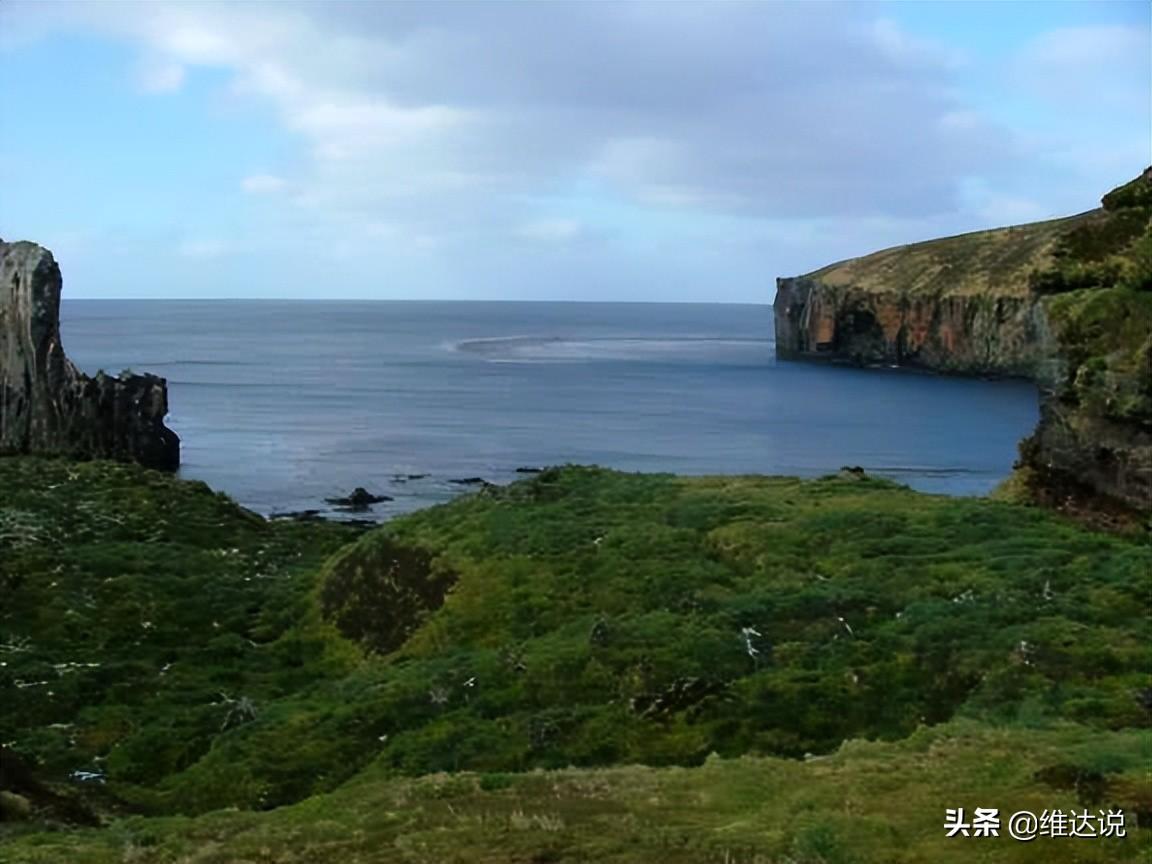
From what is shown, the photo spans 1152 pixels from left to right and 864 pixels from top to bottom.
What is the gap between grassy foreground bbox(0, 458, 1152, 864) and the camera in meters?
14.4

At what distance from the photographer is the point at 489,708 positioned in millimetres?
24562

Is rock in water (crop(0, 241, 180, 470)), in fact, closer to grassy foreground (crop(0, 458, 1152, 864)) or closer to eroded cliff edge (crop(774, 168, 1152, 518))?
grassy foreground (crop(0, 458, 1152, 864))

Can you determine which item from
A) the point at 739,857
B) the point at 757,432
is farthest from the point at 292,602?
the point at 757,432

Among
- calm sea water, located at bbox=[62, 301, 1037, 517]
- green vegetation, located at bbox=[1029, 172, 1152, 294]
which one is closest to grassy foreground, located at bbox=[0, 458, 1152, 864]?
green vegetation, located at bbox=[1029, 172, 1152, 294]

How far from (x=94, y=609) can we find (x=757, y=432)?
327ft

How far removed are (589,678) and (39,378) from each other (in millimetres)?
73140

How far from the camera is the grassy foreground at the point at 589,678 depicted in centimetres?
1444

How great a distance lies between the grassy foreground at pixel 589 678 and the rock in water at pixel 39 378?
142 feet

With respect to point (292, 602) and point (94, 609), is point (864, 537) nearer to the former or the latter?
point (292, 602)

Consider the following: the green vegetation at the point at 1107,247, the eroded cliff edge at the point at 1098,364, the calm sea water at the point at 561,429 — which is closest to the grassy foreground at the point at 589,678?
the eroded cliff edge at the point at 1098,364

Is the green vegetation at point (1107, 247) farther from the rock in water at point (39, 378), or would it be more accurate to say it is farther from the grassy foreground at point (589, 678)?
the rock in water at point (39, 378)

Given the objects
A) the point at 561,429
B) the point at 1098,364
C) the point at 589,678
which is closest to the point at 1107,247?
the point at 1098,364

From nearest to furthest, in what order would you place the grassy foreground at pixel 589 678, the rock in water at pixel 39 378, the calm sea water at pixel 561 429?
the grassy foreground at pixel 589 678, the rock in water at pixel 39 378, the calm sea water at pixel 561 429

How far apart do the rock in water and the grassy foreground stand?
43.4m
